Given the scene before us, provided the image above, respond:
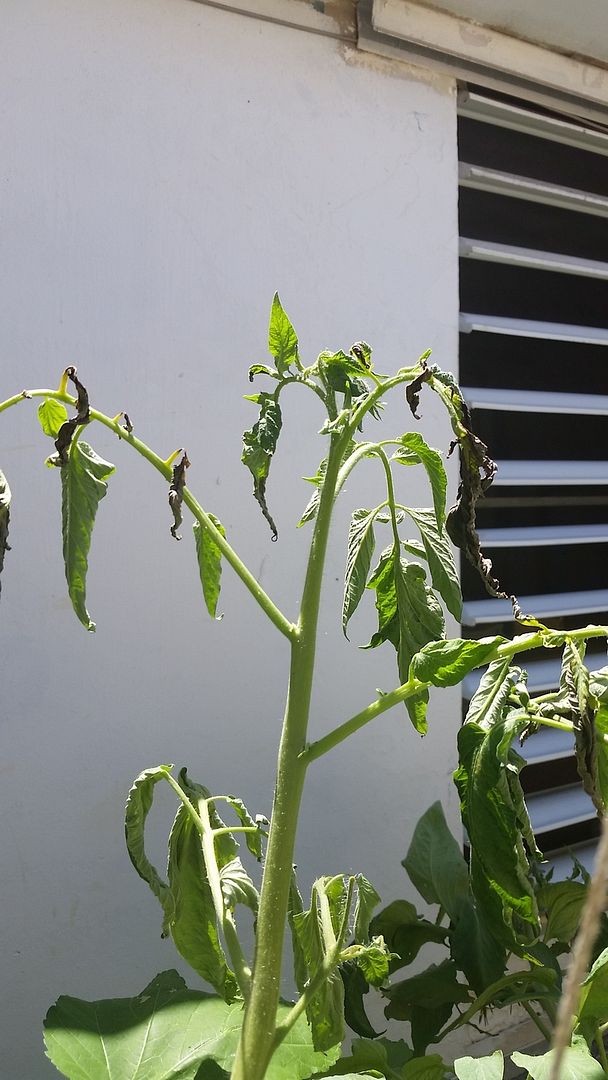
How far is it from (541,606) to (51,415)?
3.81ft

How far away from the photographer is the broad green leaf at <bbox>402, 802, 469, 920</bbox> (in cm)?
128

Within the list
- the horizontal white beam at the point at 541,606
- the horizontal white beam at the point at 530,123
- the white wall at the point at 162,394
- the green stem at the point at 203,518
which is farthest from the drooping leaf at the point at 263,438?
the horizontal white beam at the point at 530,123

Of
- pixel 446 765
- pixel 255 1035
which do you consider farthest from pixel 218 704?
pixel 255 1035

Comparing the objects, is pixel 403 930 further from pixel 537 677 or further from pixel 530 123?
pixel 530 123

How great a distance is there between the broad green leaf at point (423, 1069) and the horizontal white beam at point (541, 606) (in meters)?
0.73

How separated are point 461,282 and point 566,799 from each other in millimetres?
1027

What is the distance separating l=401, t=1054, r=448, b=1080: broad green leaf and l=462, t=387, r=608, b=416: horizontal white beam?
1.00 m

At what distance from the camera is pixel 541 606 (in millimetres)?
1795

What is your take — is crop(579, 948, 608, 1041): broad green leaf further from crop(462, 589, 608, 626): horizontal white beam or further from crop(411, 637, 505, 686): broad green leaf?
crop(462, 589, 608, 626): horizontal white beam

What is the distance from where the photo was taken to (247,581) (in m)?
0.89

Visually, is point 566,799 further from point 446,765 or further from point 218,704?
point 218,704

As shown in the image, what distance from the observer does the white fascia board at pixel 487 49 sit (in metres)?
1.54

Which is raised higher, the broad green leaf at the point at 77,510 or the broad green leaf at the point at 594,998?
the broad green leaf at the point at 77,510

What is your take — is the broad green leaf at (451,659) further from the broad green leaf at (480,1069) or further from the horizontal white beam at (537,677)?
the horizontal white beam at (537,677)
